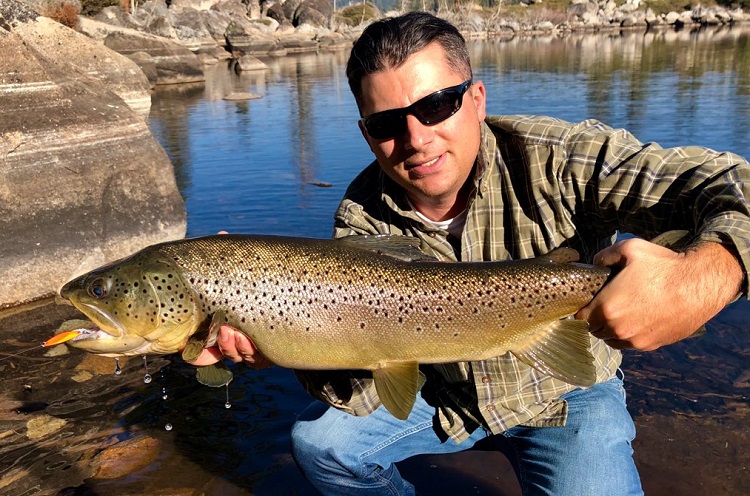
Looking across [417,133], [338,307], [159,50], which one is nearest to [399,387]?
[338,307]

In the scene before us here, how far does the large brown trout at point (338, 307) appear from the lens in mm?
2838

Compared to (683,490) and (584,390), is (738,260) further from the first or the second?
(683,490)

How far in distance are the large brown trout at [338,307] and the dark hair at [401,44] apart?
0.86 m

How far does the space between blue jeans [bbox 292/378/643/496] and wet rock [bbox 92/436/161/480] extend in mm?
1364

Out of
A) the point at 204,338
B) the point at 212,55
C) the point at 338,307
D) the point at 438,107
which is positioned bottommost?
the point at 204,338

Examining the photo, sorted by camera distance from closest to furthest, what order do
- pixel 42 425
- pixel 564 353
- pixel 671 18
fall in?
pixel 564 353 → pixel 42 425 → pixel 671 18

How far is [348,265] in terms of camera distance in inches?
120

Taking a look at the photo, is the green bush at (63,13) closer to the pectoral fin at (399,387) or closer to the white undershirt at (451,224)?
the white undershirt at (451,224)

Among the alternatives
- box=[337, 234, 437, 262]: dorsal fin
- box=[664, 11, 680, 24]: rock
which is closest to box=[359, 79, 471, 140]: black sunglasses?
box=[337, 234, 437, 262]: dorsal fin

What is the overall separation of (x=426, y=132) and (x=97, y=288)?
1780mm

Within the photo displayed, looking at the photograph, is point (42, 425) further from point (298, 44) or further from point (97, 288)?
point (298, 44)

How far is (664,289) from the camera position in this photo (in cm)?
234

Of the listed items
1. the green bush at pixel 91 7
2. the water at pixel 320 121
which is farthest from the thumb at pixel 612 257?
the green bush at pixel 91 7

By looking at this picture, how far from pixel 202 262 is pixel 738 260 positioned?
2325 millimetres
